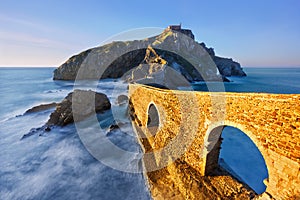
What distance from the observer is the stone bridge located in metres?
4.14

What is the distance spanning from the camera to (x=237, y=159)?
11.5 metres

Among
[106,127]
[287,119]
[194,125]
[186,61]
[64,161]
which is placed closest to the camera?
[287,119]

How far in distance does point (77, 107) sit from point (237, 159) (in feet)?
52.0

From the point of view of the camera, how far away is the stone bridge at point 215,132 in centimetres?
414

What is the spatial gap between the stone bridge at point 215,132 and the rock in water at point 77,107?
8671mm

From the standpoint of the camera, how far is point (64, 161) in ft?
35.6

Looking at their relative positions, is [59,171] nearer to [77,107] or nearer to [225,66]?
[77,107]

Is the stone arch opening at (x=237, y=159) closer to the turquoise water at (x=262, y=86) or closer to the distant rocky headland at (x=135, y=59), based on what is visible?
the turquoise water at (x=262, y=86)

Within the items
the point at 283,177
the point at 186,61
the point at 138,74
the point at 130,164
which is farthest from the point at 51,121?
the point at 186,61

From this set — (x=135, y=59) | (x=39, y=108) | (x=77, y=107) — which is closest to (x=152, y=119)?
(x=77, y=107)

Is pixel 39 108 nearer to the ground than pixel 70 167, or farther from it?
farther from it

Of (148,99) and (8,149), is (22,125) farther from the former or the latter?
(148,99)

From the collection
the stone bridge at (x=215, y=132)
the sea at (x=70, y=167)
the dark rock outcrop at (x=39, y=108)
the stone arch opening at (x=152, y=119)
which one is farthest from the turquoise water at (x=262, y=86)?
the stone bridge at (x=215, y=132)

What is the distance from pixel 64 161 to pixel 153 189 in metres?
6.69
